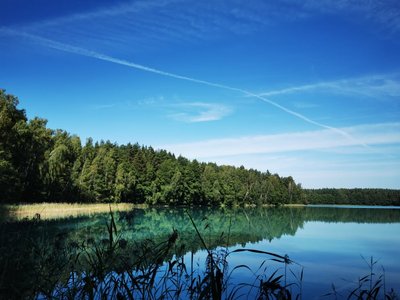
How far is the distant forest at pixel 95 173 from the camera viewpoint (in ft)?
145

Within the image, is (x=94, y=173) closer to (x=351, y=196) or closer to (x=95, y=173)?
(x=95, y=173)

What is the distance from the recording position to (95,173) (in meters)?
70.6

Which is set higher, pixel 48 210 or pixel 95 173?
pixel 95 173

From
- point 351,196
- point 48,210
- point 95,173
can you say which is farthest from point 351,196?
point 48,210

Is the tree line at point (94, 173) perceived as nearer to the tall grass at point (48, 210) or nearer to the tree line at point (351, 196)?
the tall grass at point (48, 210)

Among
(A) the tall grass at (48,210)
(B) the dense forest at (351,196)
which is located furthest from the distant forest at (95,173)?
(B) the dense forest at (351,196)

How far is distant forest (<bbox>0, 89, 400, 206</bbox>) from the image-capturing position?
44.2m

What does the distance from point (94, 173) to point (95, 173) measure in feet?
0.64

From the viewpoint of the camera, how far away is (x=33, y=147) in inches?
2026

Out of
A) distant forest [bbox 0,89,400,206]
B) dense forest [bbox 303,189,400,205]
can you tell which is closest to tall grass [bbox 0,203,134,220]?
distant forest [bbox 0,89,400,206]

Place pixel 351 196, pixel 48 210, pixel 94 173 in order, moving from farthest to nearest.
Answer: pixel 351 196 < pixel 94 173 < pixel 48 210

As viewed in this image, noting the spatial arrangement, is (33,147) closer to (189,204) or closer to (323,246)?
(323,246)

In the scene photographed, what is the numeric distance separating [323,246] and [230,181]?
276ft

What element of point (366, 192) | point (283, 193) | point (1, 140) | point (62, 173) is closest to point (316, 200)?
point (366, 192)
